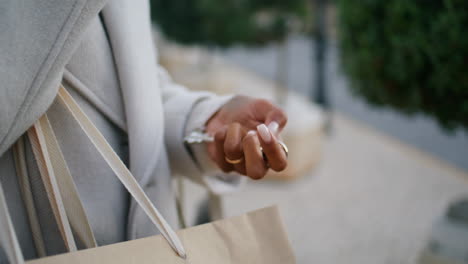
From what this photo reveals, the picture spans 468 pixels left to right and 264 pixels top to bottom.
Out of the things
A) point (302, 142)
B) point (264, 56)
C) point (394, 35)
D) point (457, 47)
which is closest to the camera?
point (457, 47)

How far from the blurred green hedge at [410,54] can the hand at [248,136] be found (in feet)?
2.52

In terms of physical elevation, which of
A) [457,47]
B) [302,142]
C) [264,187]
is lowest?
[264,187]

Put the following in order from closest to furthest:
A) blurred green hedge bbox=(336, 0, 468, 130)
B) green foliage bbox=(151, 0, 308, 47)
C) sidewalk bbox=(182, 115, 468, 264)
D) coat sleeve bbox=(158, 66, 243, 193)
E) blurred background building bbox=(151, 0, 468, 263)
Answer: coat sleeve bbox=(158, 66, 243, 193), blurred green hedge bbox=(336, 0, 468, 130), blurred background building bbox=(151, 0, 468, 263), sidewalk bbox=(182, 115, 468, 264), green foliage bbox=(151, 0, 308, 47)

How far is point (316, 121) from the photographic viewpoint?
8.31ft

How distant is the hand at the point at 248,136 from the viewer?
49 cm

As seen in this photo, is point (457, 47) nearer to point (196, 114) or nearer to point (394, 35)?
point (394, 35)

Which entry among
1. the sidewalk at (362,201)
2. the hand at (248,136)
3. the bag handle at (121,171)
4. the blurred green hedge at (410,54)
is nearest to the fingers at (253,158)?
the hand at (248,136)

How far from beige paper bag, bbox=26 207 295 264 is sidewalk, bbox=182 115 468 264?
137 centimetres

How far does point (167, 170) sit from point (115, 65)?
0.60ft

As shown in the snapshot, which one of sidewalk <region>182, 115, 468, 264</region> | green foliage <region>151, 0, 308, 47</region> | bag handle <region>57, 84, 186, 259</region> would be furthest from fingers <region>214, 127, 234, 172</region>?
green foliage <region>151, 0, 308, 47</region>

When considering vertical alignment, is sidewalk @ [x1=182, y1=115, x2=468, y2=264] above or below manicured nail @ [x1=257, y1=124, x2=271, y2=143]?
below

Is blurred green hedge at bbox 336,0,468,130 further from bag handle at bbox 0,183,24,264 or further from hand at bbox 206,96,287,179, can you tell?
bag handle at bbox 0,183,24,264

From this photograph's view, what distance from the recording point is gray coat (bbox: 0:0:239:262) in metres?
0.46

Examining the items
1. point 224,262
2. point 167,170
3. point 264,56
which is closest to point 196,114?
point 167,170
